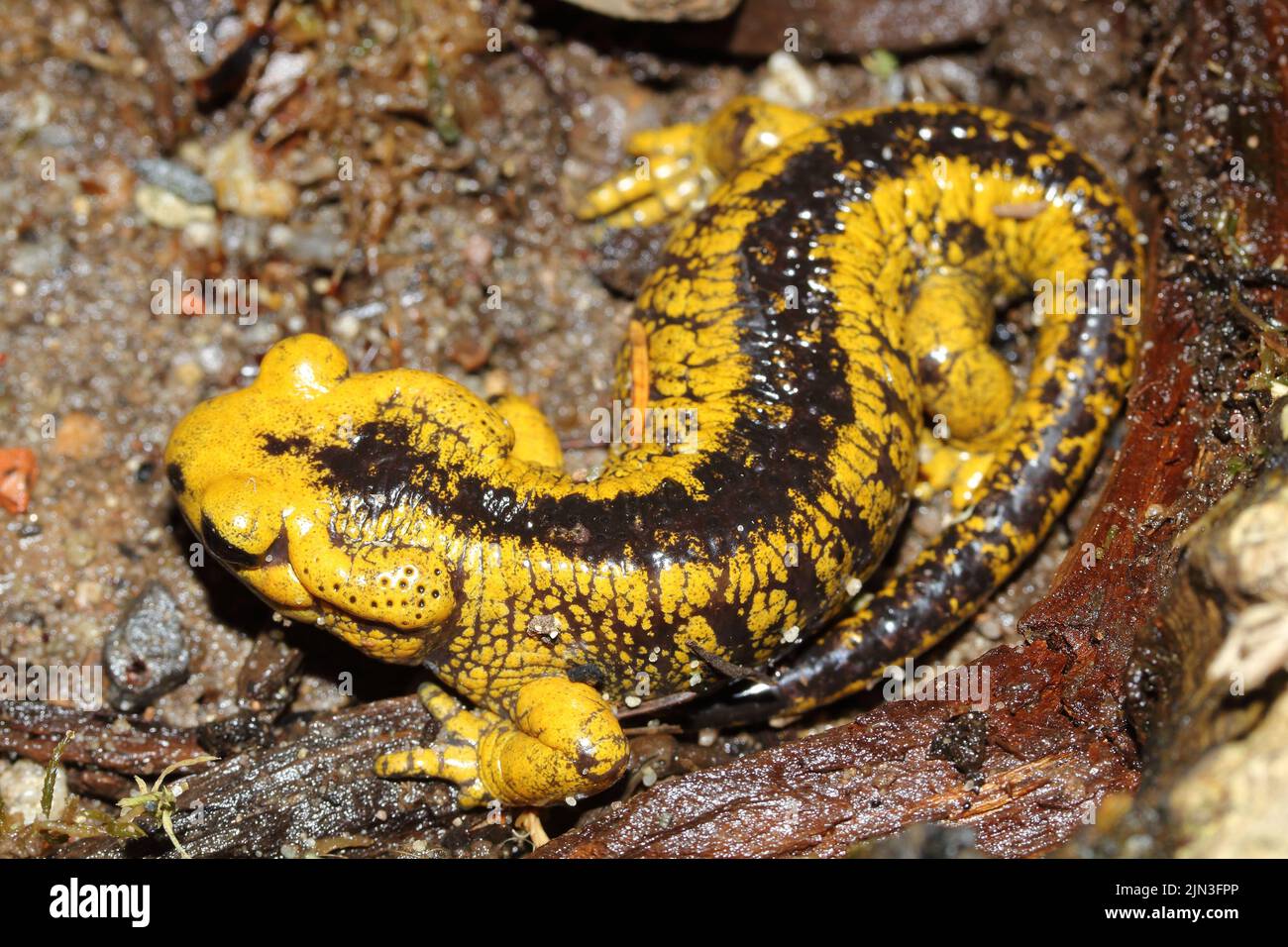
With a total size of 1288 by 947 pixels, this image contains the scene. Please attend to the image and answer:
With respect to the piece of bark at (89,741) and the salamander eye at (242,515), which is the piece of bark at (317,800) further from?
the salamander eye at (242,515)

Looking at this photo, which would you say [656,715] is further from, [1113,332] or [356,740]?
[1113,332]

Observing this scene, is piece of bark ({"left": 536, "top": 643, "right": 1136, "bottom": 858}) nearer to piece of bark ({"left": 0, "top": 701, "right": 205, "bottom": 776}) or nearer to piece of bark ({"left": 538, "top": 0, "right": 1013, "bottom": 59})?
piece of bark ({"left": 0, "top": 701, "right": 205, "bottom": 776})

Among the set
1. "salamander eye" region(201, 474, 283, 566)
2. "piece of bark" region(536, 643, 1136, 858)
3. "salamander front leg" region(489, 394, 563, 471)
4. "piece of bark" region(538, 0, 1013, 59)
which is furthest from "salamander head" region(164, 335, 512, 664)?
"piece of bark" region(538, 0, 1013, 59)

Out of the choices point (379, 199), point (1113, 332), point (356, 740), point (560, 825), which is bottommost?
point (560, 825)
